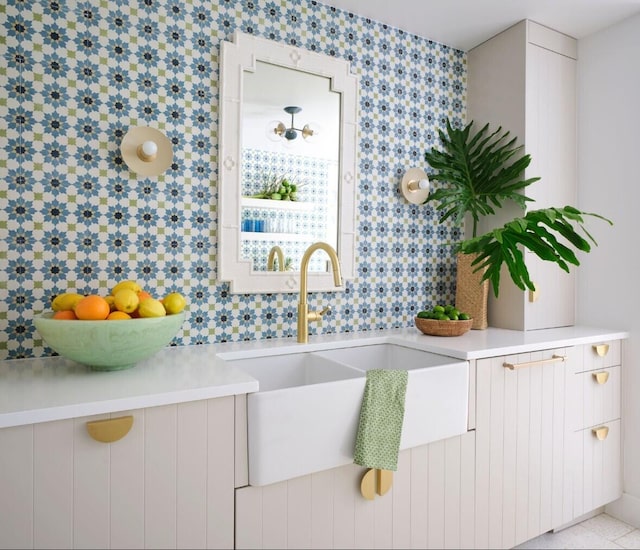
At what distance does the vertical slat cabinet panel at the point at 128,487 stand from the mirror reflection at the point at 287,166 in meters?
0.90

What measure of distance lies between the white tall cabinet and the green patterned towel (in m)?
1.09

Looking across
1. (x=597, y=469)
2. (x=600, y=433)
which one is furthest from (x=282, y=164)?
(x=597, y=469)

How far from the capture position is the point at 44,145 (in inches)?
62.2

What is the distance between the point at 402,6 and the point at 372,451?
1891 mm

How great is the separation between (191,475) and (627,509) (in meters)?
2.11

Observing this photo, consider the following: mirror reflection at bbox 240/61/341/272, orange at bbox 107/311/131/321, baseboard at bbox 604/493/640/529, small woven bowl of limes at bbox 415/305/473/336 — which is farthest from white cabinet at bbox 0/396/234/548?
baseboard at bbox 604/493/640/529

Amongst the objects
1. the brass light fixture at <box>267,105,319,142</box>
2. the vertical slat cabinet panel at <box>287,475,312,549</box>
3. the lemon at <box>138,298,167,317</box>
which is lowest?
the vertical slat cabinet panel at <box>287,475,312,549</box>

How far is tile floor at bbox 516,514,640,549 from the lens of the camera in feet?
6.68

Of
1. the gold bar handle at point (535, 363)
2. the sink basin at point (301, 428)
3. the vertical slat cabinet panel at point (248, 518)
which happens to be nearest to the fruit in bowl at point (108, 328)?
the sink basin at point (301, 428)

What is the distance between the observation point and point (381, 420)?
1.45 m

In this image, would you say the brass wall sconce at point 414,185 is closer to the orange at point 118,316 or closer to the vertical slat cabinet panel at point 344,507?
the vertical slat cabinet panel at point 344,507

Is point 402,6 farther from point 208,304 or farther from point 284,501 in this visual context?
point 284,501

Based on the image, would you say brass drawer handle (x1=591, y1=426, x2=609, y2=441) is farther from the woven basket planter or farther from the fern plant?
the fern plant

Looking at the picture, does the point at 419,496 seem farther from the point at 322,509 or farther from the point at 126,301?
the point at 126,301
